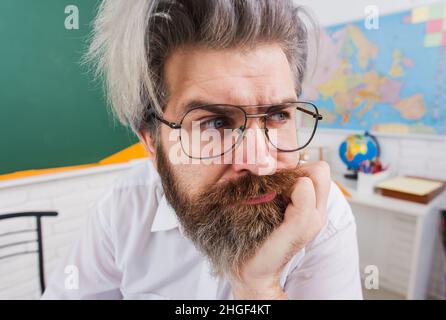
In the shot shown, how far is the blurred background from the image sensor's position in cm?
62

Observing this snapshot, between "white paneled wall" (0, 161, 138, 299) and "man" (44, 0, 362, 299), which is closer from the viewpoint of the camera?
"man" (44, 0, 362, 299)

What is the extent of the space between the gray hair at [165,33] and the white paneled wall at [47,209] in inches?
15.5

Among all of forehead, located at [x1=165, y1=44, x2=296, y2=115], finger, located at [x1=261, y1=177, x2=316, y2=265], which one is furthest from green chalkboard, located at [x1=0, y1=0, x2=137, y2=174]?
finger, located at [x1=261, y1=177, x2=316, y2=265]

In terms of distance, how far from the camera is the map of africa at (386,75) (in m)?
0.76

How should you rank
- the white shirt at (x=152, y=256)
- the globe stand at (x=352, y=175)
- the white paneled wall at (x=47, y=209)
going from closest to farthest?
the white shirt at (x=152, y=256) → the white paneled wall at (x=47, y=209) → the globe stand at (x=352, y=175)

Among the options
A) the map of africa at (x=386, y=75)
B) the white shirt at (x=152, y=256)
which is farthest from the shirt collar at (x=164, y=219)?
the map of africa at (x=386, y=75)

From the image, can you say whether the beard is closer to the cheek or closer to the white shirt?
the cheek

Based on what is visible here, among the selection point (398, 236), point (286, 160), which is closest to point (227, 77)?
point (286, 160)

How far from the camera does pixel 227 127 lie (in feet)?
1.56

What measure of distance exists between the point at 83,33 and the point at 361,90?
32.5 inches

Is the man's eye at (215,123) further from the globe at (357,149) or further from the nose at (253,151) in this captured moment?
the globe at (357,149)

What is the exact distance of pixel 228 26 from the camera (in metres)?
0.46

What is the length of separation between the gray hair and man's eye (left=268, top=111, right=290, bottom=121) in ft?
0.38

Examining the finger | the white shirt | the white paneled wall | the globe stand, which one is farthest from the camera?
the globe stand
